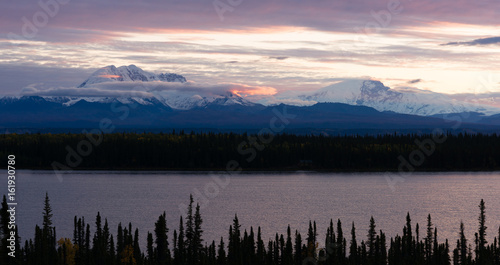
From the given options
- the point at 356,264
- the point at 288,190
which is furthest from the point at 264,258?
the point at 288,190

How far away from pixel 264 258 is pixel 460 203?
8295cm

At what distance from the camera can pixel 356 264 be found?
67625 mm

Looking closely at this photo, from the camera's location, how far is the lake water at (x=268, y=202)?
10438 centimetres

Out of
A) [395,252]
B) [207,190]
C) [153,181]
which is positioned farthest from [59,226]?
[153,181]

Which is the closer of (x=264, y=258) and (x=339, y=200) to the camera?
(x=264, y=258)

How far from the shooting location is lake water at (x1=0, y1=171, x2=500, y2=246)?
104 m

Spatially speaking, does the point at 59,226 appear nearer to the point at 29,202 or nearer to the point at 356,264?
the point at 29,202

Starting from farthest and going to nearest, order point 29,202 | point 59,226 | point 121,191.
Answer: point 121,191, point 29,202, point 59,226

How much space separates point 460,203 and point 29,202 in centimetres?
8296

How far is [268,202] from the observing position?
138 meters

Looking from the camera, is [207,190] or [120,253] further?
[207,190]

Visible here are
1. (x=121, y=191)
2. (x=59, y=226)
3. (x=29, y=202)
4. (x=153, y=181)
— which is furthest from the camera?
(x=153, y=181)

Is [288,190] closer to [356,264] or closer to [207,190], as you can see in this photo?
[207,190]

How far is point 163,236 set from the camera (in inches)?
2689
